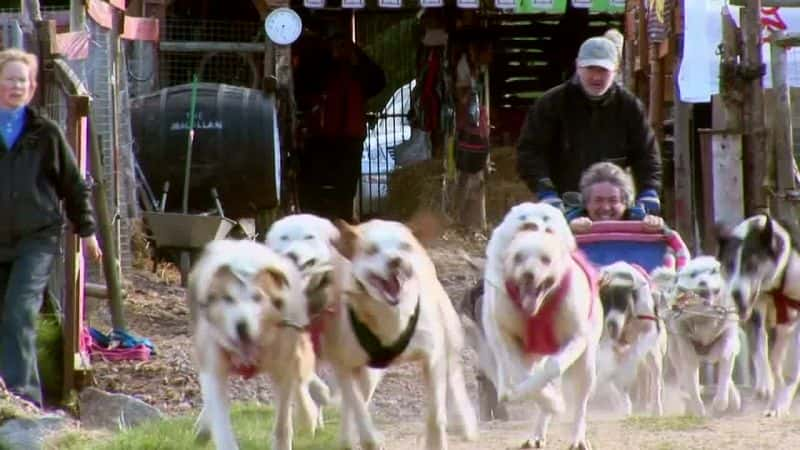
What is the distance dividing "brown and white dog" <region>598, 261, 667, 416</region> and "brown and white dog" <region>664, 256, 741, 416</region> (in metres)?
0.13

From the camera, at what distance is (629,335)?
9094 millimetres

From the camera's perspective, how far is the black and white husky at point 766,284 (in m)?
9.23

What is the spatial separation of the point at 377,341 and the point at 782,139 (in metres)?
4.47

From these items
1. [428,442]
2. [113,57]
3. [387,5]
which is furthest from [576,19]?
[428,442]

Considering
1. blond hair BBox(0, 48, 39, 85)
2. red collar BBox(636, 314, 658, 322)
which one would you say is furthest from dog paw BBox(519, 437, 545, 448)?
blond hair BBox(0, 48, 39, 85)

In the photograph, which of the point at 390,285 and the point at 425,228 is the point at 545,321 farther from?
the point at 390,285

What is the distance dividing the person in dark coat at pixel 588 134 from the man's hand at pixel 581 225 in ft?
1.43

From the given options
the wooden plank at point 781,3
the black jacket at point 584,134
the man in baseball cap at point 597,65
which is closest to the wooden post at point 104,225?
the black jacket at point 584,134

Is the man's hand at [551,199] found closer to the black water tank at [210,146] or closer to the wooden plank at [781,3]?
the wooden plank at [781,3]

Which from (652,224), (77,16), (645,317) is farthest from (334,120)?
(652,224)

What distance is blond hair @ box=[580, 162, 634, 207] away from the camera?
8.74 meters

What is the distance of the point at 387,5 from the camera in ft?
57.2

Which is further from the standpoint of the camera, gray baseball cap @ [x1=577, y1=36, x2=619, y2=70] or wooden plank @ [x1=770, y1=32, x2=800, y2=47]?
wooden plank @ [x1=770, y1=32, x2=800, y2=47]

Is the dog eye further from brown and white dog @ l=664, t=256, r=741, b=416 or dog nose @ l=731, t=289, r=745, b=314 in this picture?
dog nose @ l=731, t=289, r=745, b=314
